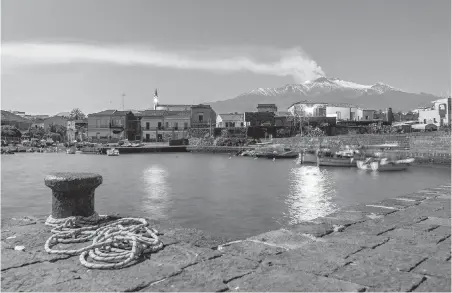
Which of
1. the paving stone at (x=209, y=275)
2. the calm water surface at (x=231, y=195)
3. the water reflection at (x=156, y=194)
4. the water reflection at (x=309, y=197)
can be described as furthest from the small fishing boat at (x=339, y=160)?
the paving stone at (x=209, y=275)

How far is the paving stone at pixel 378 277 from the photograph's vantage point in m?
3.22

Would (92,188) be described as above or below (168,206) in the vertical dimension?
above

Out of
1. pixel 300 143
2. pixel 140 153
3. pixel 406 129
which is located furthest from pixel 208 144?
pixel 406 129

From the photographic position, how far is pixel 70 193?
5355 mm

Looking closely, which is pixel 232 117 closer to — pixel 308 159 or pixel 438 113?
pixel 308 159

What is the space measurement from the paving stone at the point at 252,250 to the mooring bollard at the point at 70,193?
2208 millimetres

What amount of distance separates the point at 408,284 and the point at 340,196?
20972mm

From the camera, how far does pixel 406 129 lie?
237 feet

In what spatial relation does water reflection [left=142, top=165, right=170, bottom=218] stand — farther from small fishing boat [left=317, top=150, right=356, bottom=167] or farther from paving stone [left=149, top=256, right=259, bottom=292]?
small fishing boat [left=317, top=150, right=356, bottom=167]

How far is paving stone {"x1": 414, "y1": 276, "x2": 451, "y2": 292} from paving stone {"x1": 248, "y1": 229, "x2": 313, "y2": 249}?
141cm

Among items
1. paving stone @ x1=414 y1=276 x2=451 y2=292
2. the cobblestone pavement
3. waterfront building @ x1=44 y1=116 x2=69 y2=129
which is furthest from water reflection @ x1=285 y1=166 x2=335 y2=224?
waterfront building @ x1=44 y1=116 x2=69 y2=129

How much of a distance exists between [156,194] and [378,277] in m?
21.9

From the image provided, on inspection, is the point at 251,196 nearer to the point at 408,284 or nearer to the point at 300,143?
the point at 408,284

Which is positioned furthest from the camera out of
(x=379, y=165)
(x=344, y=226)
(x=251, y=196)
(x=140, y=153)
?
(x=140, y=153)
